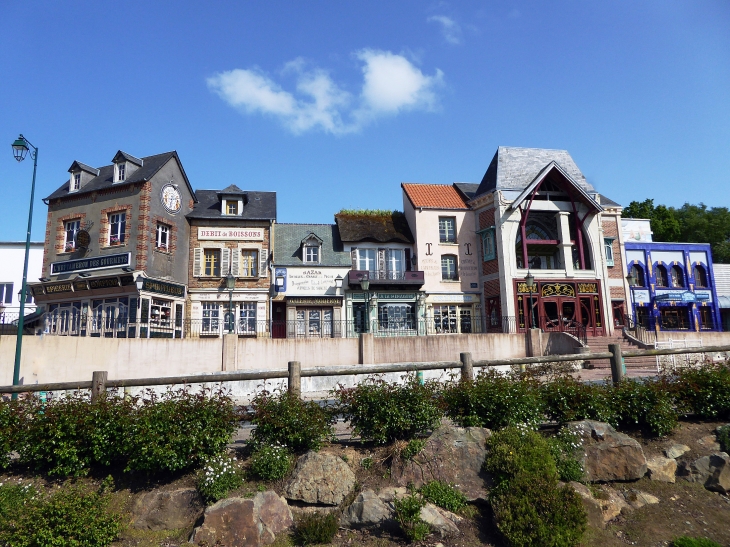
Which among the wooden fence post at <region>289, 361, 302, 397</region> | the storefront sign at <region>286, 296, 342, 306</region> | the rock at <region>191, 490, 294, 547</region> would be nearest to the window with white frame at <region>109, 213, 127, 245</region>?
the storefront sign at <region>286, 296, 342, 306</region>

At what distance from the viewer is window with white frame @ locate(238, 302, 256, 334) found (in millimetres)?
28297

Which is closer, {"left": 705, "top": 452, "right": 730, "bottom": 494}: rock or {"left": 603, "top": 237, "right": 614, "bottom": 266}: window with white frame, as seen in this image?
{"left": 705, "top": 452, "right": 730, "bottom": 494}: rock

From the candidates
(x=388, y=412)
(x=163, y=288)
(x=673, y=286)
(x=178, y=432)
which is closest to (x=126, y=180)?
(x=163, y=288)

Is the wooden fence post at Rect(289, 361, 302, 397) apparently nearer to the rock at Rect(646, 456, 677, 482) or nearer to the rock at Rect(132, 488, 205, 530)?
the rock at Rect(132, 488, 205, 530)

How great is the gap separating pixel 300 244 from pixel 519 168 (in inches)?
579

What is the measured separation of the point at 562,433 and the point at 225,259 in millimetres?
23305

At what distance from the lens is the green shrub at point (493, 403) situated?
941 cm

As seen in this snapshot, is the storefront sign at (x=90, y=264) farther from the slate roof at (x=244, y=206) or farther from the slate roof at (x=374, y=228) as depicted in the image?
the slate roof at (x=374, y=228)

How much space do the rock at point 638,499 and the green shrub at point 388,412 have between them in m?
3.34

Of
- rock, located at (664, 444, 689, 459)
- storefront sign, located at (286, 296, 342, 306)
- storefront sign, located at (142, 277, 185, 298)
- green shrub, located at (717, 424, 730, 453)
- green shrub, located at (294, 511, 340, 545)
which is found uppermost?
storefront sign, located at (142, 277, 185, 298)

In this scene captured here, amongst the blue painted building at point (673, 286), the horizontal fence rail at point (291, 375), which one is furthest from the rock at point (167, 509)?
the blue painted building at point (673, 286)

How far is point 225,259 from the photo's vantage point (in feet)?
96.0

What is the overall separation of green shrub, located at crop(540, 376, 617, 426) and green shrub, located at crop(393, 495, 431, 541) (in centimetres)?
362

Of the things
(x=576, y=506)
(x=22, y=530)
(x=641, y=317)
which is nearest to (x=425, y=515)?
(x=576, y=506)
